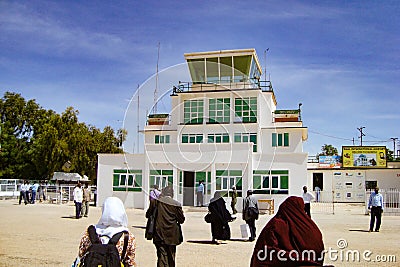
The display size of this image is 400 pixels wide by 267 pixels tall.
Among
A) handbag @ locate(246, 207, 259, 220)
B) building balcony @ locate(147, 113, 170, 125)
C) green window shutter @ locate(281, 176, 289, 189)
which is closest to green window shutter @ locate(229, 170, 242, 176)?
green window shutter @ locate(281, 176, 289, 189)

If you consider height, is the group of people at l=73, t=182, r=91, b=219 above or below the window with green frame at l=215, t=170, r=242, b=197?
below

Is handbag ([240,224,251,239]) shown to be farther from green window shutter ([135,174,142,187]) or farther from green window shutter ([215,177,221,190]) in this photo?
green window shutter ([135,174,142,187])

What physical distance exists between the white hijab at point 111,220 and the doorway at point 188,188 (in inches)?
953

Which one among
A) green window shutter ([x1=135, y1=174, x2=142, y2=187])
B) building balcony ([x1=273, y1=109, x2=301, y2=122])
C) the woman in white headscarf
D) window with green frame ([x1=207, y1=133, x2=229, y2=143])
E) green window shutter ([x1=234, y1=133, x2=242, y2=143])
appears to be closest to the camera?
the woman in white headscarf

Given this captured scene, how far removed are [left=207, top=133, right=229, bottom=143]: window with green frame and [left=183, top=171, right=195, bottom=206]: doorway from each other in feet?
14.9

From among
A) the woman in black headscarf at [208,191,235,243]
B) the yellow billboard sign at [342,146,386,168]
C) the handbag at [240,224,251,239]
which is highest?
the yellow billboard sign at [342,146,386,168]

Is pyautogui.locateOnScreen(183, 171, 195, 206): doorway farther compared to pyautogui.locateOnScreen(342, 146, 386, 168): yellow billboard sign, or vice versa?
pyautogui.locateOnScreen(342, 146, 386, 168): yellow billboard sign

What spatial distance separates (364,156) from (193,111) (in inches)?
858

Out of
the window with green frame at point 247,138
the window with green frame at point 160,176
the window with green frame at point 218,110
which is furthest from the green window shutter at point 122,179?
the window with green frame at point 247,138

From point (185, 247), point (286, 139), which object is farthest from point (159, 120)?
point (185, 247)

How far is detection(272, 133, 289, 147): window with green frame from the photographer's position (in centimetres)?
3388

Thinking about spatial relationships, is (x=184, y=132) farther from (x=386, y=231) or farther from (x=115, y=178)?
(x=386, y=231)

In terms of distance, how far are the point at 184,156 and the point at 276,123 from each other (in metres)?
12.4

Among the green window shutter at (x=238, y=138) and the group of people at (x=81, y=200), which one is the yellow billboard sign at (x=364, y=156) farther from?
the group of people at (x=81, y=200)
